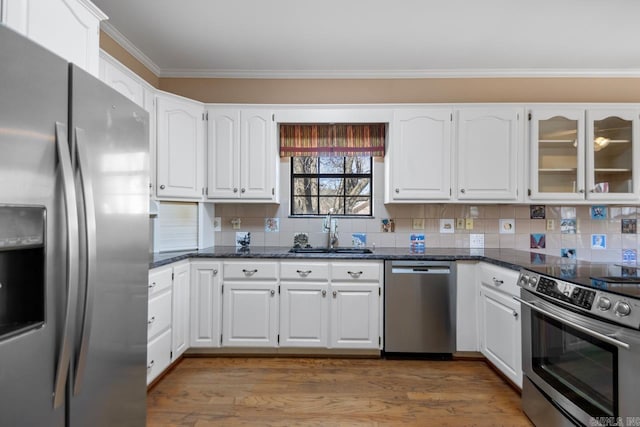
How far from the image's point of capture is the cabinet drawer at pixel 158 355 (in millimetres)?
2025

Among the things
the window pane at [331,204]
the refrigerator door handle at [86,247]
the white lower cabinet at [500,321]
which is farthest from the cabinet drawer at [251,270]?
the white lower cabinet at [500,321]

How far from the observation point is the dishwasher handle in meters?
2.54

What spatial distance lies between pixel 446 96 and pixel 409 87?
1.24 feet

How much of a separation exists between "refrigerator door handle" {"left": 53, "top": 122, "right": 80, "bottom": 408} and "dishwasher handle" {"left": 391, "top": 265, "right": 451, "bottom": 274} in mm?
2112

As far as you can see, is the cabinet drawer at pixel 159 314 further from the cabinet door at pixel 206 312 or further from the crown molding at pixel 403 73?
the crown molding at pixel 403 73

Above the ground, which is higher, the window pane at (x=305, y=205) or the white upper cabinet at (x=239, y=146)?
the white upper cabinet at (x=239, y=146)

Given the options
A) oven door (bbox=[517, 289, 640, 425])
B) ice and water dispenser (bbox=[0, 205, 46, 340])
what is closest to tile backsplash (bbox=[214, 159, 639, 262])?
oven door (bbox=[517, 289, 640, 425])

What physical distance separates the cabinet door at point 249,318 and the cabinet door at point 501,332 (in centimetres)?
167

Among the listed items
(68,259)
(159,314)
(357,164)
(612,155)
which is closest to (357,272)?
(357,164)

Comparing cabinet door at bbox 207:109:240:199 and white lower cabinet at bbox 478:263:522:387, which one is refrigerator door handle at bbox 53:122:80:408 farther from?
white lower cabinet at bbox 478:263:522:387

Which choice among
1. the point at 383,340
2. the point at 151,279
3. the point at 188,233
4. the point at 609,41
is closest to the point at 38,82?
the point at 151,279

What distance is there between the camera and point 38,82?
34.1 inches

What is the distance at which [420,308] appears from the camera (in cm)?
253

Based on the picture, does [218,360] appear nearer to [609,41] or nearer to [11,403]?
[11,403]
